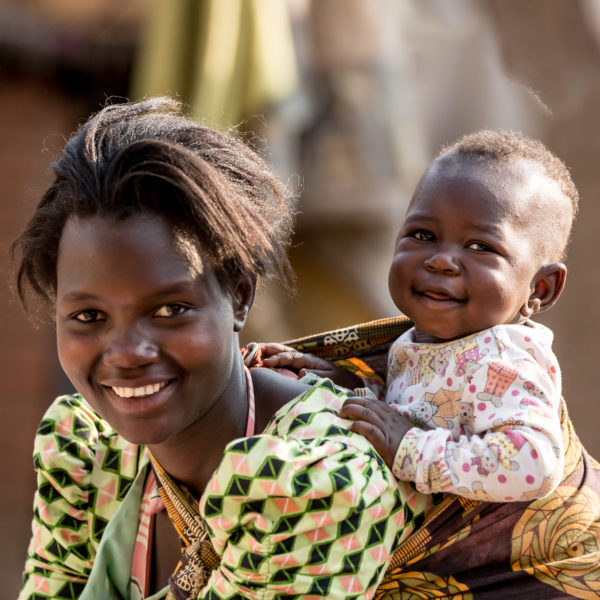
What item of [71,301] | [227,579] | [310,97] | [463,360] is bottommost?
Result: [227,579]

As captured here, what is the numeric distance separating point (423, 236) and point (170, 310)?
0.61 meters

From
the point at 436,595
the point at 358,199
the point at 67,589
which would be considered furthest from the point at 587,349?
Answer: the point at 67,589

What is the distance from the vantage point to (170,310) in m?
1.79

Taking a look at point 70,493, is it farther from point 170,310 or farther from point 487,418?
point 487,418

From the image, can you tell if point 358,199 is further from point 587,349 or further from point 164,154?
point 164,154

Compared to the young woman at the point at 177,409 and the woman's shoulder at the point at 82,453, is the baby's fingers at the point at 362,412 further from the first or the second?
the woman's shoulder at the point at 82,453

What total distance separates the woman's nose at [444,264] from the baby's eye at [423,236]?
0.25 ft

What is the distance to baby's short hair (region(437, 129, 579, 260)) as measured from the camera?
2059 mm

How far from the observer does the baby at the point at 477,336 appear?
5.76 ft

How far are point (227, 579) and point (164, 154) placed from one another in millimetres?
796

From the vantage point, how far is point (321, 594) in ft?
5.33

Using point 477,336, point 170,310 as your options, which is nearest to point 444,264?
point 477,336

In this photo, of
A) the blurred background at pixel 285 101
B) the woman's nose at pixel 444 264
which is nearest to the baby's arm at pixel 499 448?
the woman's nose at pixel 444 264

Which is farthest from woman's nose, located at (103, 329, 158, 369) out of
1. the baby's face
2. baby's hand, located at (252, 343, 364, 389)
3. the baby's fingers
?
the baby's face
